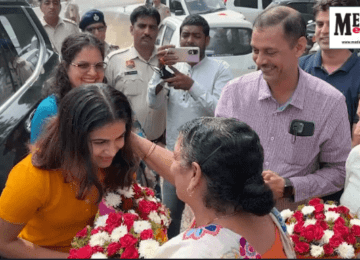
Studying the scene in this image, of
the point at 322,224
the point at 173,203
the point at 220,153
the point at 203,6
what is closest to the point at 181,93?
the point at 173,203

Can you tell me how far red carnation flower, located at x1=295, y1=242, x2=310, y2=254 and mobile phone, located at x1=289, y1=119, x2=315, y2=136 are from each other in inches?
27.7

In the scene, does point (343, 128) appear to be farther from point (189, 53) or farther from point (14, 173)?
point (189, 53)

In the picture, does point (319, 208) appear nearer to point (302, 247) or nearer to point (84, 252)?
point (302, 247)

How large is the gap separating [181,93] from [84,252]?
2544mm

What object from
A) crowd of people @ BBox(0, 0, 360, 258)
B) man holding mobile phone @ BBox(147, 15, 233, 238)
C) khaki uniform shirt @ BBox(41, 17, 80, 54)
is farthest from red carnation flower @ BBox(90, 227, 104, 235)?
khaki uniform shirt @ BBox(41, 17, 80, 54)

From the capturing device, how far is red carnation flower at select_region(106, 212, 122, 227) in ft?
7.43

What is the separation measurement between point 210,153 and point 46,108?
1624 mm

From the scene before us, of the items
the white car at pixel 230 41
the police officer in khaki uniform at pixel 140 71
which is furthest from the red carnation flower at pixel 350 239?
the white car at pixel 230 41

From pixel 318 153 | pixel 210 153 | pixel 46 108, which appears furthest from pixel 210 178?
pixel 46 108

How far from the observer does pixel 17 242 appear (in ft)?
7.78

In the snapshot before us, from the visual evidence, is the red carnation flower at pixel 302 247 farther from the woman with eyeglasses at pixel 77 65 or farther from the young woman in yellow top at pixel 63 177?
the woman with eyeglasses at pixel 77 65

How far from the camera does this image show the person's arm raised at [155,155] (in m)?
2.74

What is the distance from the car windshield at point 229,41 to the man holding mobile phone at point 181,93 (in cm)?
459

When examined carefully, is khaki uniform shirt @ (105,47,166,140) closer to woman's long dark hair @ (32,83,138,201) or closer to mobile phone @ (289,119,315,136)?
mobile phone @ (289,119,315,136)
